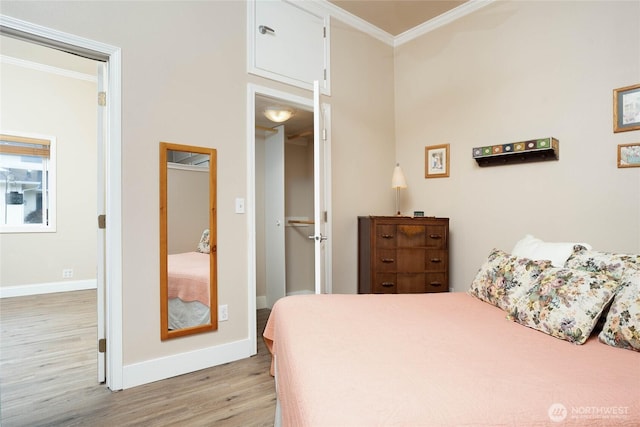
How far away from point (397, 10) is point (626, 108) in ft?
6.86

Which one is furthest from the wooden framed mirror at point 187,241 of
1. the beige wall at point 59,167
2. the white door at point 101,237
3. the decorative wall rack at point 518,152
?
the beige wall at point 59,167

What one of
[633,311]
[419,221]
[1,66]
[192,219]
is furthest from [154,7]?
[1,66]

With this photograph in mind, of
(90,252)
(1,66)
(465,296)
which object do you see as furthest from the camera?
(90,252)

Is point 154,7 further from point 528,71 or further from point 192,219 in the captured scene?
point 528,71

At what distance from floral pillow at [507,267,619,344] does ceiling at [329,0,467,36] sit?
9.14 ft

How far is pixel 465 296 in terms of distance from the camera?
2.00 m

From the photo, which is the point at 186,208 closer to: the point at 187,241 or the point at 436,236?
the point at 187,241

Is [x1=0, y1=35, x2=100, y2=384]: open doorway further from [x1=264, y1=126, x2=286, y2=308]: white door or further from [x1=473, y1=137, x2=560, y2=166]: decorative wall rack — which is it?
[x1=473, y1=137, x2=560, y2=166]: decorative wall rack

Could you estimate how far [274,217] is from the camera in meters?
4.09

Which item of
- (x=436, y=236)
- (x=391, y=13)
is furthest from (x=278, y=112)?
(x=436, y=236)

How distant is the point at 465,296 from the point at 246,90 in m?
2.19

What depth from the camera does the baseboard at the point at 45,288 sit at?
4.39 metres

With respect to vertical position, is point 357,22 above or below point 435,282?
above

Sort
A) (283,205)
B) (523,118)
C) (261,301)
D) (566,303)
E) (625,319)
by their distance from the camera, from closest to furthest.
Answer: (625,319)
(566,303)
(523,118)
(283,205)
(261,301)
